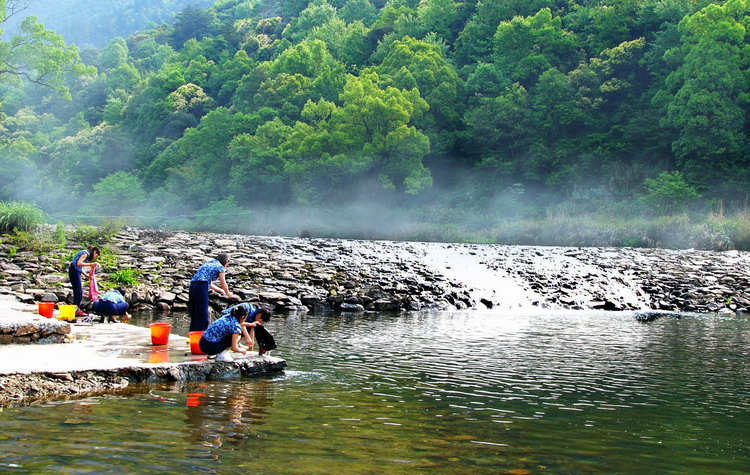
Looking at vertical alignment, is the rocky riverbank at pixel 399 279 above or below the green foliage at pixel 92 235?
below

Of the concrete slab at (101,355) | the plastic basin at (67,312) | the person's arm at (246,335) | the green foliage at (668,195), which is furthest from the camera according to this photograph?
the green foliage at (668,195)

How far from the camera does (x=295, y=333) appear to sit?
54.4ft

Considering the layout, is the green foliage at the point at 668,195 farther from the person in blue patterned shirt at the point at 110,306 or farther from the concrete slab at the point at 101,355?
the concrete slab at the point at 101,355

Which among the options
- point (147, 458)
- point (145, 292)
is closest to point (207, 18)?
point (145, 292)

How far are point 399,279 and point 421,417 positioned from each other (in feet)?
58.3

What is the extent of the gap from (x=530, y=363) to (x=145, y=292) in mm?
12198

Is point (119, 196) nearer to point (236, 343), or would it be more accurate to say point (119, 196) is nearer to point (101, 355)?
point (101, 355)

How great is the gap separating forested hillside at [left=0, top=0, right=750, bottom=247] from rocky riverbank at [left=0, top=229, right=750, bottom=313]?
57.2 ft

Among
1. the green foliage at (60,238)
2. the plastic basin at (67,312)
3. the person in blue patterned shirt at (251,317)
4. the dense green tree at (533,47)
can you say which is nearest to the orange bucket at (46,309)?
the plastic basin at (67,312)

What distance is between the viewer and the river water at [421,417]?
21.8ft

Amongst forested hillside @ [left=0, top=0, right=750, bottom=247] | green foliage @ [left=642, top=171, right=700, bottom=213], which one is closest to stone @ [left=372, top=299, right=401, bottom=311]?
forested hillside @ [left=0, top=0, right=750, bottom=247]

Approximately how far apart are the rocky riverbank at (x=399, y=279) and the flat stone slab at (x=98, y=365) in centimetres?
782

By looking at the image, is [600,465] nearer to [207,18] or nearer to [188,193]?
[188,193]

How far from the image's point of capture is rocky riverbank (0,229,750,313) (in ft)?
72.6
